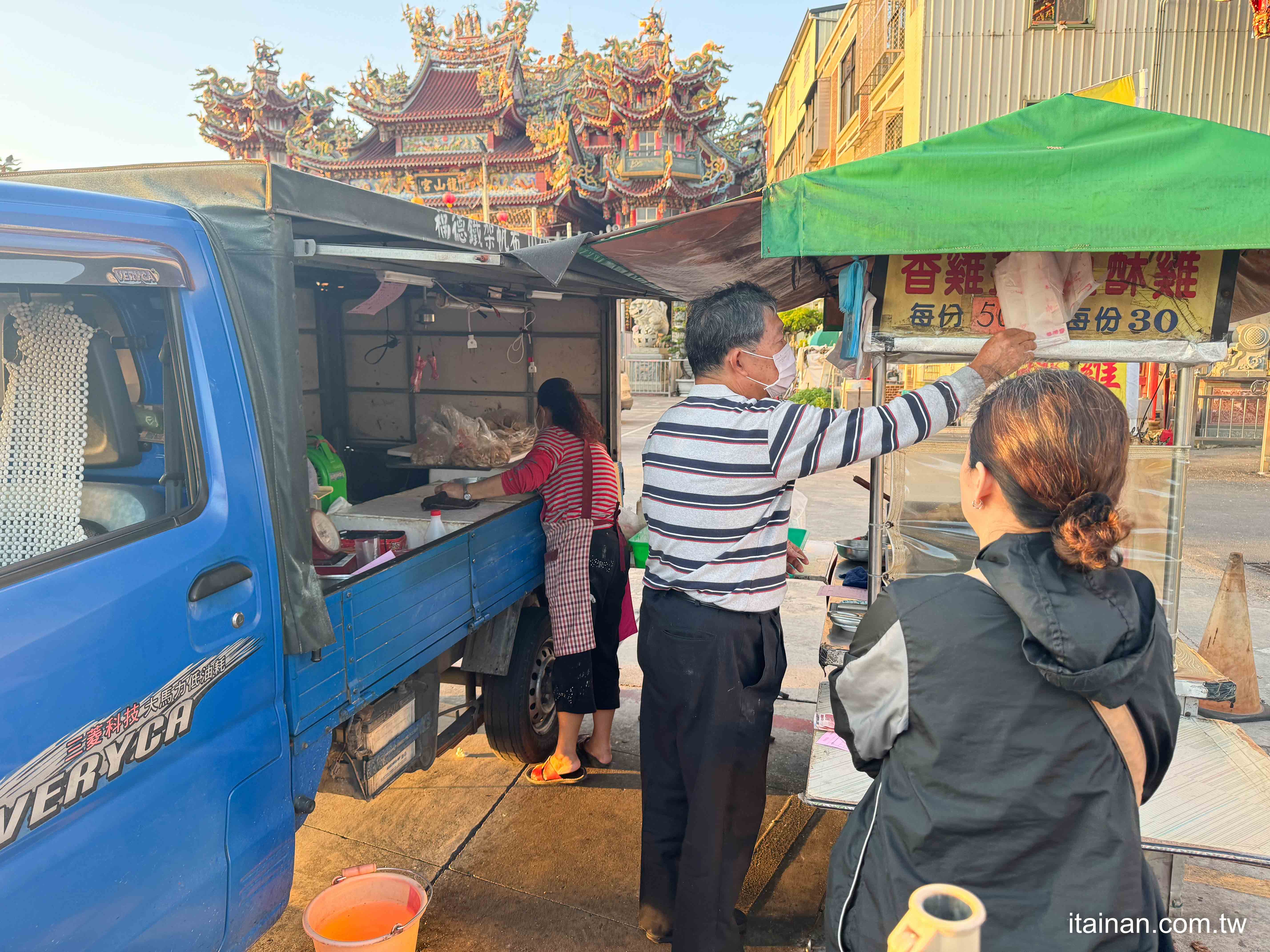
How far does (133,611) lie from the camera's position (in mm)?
1643

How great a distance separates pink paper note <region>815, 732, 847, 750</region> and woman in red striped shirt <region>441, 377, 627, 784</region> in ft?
4.36

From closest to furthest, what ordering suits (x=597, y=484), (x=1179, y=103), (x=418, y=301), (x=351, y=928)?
(x=351, y=928)
(x=597, y=484)
(x=418, y=301)
(x=1179, y=103)

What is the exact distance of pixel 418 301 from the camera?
16.8 ft

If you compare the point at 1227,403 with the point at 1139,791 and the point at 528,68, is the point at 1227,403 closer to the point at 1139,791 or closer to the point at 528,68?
the point at 1139,791

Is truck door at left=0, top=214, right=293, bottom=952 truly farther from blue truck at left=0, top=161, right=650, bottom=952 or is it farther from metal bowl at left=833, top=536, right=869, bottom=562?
metal bowl at left=833, top=536, right=869, bottom=562

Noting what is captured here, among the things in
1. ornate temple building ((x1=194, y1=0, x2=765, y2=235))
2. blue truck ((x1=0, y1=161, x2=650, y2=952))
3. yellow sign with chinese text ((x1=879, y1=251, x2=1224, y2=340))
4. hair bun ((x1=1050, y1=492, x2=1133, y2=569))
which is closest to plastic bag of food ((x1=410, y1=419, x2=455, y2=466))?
blue truck ((x1=0, y1=161, x2=650, y2=952))

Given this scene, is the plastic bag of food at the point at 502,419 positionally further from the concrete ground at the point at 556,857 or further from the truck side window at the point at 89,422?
the truck side window at the point at 89,422

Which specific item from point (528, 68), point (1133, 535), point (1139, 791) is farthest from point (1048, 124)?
point (528, 68)

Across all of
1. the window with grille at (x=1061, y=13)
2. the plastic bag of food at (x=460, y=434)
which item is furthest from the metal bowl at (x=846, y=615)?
the window with grille at (x=1061, y=13)

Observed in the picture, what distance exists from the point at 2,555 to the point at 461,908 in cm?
204

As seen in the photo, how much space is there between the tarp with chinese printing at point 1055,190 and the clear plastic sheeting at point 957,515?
912mm

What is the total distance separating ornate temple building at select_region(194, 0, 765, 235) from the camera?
27438mm

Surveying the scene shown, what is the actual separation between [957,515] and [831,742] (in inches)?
39.5

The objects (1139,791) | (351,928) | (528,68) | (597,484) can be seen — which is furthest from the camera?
(528,68)
